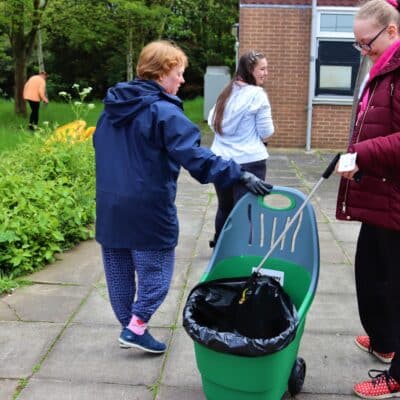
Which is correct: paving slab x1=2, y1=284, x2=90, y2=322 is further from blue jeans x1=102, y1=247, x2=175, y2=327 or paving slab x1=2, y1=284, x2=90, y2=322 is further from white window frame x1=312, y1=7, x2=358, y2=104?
white window frame x1=312, y1=7, x2=358, y2=104

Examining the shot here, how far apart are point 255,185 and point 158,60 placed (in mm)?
820

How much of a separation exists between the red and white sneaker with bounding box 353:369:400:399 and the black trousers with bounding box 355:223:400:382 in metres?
0.06

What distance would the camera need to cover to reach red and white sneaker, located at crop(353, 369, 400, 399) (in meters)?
2.94

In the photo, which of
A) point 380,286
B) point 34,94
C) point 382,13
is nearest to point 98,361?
point 380,286

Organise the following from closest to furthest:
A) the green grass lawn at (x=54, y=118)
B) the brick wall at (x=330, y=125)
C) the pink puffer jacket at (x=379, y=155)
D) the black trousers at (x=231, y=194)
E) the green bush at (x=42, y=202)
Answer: the pink puffer jacket at (x=379, y=155) → the black trousers at (x=231, y=194) → the green bush at (x=42, y=202) → the brick wall at (x=330, y=125) → the green grass lawn at (x=54, y=118)

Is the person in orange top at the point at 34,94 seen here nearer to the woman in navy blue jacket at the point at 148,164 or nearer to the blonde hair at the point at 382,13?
the woman in navy blue jacket at the point at 148,164

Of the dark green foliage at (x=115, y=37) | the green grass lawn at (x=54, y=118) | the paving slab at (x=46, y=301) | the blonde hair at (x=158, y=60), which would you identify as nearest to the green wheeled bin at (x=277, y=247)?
the blonde hair at (x=158, y=60)

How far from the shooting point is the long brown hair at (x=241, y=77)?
446 cm

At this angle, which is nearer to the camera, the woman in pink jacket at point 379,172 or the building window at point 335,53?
the woman in pink jacket at point 379,172

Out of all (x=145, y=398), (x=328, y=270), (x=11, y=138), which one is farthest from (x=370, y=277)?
(x=11, y=138)

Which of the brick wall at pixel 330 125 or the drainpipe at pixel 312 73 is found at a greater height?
the drainpipe at pixel 312 73

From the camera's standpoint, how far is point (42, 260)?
487 centimetres

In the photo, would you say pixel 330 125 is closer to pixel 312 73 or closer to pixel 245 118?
pixel 312 73

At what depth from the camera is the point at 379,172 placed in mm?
2570
